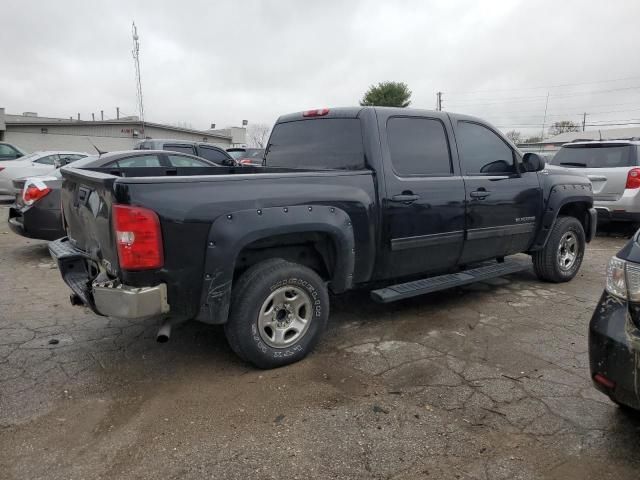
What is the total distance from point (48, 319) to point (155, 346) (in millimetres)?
1344

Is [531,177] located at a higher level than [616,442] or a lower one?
higher

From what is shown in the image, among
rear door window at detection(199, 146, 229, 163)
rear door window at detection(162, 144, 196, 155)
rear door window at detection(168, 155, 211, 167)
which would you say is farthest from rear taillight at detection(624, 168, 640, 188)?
rear door window at detection(162, 144, 196, 155)

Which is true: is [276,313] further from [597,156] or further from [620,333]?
[597,156]

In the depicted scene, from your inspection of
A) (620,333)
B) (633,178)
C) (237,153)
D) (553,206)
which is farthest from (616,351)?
(237,153)

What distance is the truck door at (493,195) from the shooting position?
464 centimetres

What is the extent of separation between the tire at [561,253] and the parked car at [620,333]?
319 cm

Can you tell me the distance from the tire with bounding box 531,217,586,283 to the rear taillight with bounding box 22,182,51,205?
20.7ft

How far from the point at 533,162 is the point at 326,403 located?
3.51 meters

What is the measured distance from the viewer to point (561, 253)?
229 inches

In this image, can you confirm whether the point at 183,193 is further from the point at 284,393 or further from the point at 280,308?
the point at 284,393

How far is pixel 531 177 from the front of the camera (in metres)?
5.23

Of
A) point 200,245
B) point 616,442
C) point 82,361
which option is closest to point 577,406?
point 616,442

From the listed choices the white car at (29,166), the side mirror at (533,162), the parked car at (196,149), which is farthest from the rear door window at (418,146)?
the white car at (29,166)

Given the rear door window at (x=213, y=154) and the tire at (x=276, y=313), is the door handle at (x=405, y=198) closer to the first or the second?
the tire at (x=276, y=313)
